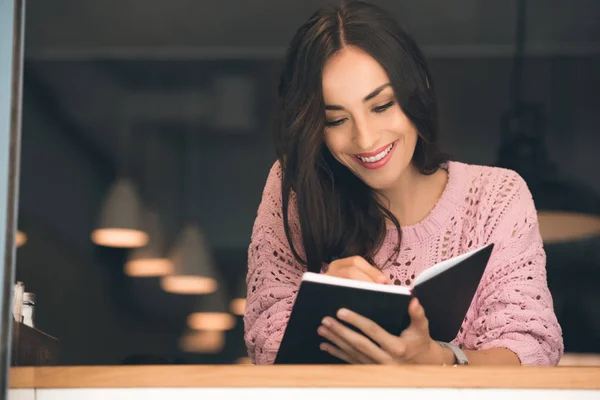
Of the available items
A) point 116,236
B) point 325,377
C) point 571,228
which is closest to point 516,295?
point 325,377

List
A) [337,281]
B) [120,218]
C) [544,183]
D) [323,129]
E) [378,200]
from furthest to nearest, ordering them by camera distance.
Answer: [120,218], [544,183], [378,200], [323,129], [337,281]

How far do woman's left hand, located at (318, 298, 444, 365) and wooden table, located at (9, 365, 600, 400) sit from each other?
Result: 0.29m

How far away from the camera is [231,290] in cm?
541

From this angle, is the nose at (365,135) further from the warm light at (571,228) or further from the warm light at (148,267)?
the warm light at (148,267)

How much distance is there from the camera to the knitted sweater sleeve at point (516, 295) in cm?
192

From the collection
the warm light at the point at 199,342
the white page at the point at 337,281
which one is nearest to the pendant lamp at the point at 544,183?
the warm light at the point at 199,342

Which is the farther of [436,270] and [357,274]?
[357,274]

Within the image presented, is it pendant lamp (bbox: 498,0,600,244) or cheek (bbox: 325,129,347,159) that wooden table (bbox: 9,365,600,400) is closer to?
cheek (bbox: 325,129,347,159)

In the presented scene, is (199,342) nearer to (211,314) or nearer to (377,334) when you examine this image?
(211,314)

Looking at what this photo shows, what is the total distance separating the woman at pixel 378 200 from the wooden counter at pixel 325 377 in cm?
50

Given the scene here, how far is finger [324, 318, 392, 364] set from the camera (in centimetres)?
161

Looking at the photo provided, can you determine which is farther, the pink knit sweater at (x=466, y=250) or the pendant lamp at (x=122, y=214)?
the pendant lamp at (x=122, y=214)

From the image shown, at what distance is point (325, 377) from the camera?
4.27ft

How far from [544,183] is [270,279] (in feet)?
9.95
